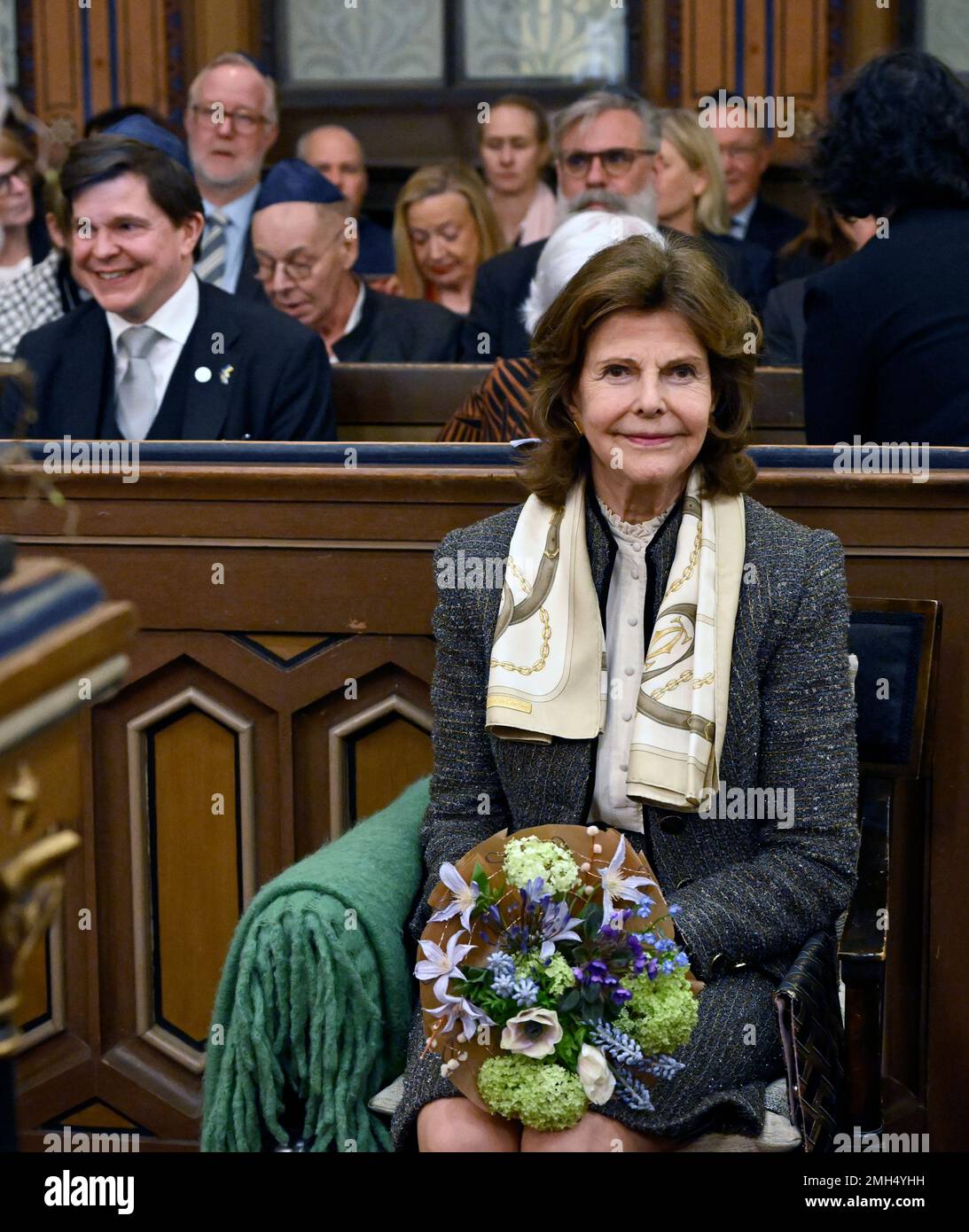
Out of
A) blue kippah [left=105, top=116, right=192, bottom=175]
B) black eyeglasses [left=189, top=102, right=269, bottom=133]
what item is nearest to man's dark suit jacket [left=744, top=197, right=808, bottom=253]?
black eyeglasses [left=189, top=102, right=269, bottom=133]

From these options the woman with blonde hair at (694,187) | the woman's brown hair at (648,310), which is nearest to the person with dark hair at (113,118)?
the woman with blonde hair at (694,187)

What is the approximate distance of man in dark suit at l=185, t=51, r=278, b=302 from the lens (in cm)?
544

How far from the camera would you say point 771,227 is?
634 cm

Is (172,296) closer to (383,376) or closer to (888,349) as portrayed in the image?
(383,376)

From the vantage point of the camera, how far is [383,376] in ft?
12.9

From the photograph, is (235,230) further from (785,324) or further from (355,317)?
(785,324)

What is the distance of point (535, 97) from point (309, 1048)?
6.01 m

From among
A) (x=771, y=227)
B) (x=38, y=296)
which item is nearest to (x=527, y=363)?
(x=38, y=296)

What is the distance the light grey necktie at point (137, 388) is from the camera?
3.55m

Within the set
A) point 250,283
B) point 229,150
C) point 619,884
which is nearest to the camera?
point 619,884

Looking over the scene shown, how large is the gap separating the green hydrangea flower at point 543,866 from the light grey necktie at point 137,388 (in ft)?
5.89

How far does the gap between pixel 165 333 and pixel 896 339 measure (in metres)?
1.49

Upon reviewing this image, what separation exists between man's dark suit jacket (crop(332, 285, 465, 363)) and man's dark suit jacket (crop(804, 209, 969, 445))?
159 cm

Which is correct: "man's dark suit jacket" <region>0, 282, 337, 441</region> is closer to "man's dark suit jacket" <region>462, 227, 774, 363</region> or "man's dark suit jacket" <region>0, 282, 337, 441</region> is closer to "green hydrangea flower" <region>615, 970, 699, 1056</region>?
"man's dark suit jacket" <region>462, 227, 774, 363</region>
